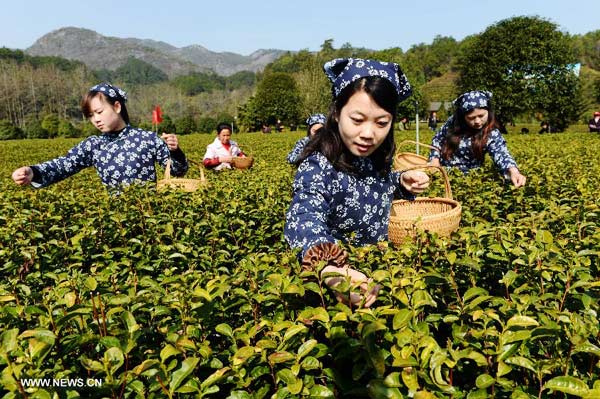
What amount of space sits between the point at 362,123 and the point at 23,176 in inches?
118

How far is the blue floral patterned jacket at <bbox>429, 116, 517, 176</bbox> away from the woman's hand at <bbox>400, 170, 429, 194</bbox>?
1.84 meters

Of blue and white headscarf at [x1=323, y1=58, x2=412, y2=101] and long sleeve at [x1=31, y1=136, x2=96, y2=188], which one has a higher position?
blue and white headscarf at [x1=323, y1=58, x2=412, y2=101]

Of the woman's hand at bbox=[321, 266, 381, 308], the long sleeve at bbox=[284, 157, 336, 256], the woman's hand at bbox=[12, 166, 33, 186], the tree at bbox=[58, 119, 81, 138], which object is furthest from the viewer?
the tree at bbox=[58, 119, 81, 138]

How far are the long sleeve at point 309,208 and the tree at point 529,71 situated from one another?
31829mm

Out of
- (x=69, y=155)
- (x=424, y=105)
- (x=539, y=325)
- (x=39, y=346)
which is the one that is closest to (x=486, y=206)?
(x=539, y=325)

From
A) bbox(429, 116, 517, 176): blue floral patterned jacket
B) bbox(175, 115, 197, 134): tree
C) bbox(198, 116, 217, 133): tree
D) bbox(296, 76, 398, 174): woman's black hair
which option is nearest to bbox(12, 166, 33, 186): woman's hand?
bbox(296, 76, 398, 174): woman's black hair

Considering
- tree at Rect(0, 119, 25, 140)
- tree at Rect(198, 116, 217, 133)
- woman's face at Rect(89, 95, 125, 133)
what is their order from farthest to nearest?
tree at Rect(198, 116, 217, 133) → tree at Rect(0, 119, 25, 140) → woman's face at Rect(89, 95, 125, 133)

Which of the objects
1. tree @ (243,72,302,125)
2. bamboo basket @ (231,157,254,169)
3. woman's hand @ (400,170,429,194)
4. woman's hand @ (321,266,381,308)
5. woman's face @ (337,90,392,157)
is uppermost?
tree @ (243,72,302,125)

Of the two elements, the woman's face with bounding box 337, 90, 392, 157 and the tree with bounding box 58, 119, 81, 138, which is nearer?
the woman's face with bounding box 337, 90, 392, 157

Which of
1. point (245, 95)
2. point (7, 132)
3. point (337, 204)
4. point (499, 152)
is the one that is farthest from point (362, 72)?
point (245, 95)

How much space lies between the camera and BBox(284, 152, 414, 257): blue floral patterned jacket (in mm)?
1875

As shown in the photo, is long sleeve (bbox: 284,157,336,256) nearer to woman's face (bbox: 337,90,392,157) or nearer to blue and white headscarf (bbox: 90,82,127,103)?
woman's face (bbox: 337,90,392,157)

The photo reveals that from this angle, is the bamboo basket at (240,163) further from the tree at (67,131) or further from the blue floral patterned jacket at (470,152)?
the tree at (67,131)

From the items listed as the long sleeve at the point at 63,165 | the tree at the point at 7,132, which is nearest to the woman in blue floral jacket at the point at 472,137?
the long sleeve at the point at 63,165
